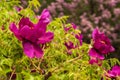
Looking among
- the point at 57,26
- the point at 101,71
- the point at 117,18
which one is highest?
the point at 57,26

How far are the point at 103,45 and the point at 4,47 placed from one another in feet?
1.31

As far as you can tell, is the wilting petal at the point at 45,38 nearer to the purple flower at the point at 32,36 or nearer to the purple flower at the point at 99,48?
the purple flower at the point at 32,36

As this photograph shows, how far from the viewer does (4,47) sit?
6.39ft

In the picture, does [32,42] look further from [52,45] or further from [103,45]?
[103,45]

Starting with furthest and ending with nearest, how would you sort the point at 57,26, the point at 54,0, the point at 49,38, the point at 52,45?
the point at 54,0 → the point at 57,26 → the point at 52,45 → the point at 49,38

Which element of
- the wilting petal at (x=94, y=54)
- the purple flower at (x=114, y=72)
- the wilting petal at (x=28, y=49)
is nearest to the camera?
the wilting petal at (x=28, y=49)

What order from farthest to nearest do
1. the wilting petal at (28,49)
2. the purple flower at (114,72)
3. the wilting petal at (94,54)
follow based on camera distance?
the purple flower at (114,72), the wilting petal at (94,54), the wilting petal at (28,49)

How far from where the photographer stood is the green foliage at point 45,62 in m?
1.91

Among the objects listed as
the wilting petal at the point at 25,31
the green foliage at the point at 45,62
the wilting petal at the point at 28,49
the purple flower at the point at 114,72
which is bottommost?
the purple flower at the point at 114,72

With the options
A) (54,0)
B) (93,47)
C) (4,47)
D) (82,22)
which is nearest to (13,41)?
(4,47)

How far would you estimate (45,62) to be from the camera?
80.9 inches

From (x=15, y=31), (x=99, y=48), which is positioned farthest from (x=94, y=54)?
(x=15, y=31)

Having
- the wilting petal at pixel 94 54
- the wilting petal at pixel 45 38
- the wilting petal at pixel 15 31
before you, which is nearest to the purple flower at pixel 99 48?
the wilting petal at pixel 94 54

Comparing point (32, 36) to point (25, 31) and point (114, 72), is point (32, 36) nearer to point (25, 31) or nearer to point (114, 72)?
point (25, 31)
